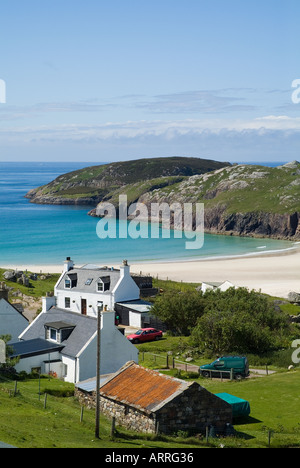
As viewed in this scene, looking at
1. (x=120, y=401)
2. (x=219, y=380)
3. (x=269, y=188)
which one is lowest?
(x=219, y=380)

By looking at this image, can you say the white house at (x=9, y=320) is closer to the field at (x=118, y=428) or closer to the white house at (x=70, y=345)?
the white house at (x=70, y=345)

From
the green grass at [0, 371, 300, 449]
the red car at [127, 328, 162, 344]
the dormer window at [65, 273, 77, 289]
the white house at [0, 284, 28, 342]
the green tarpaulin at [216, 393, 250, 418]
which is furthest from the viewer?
the dormer window at [65, 273, 77, 289]

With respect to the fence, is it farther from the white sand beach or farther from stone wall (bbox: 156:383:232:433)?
the white sand beach

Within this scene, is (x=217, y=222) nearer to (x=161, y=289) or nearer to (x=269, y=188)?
(x=269, y=188)

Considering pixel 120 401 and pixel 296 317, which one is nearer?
pixel 120 401

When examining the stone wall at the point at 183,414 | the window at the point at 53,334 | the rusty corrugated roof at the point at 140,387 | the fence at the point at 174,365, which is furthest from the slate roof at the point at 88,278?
the stone wall at the point at 183,414

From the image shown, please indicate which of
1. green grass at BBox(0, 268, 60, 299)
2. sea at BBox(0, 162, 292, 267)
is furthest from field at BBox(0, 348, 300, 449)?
sea at BBox(0, 162, 292, 267)

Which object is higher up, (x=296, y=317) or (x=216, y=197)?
(x=216, y=197)
